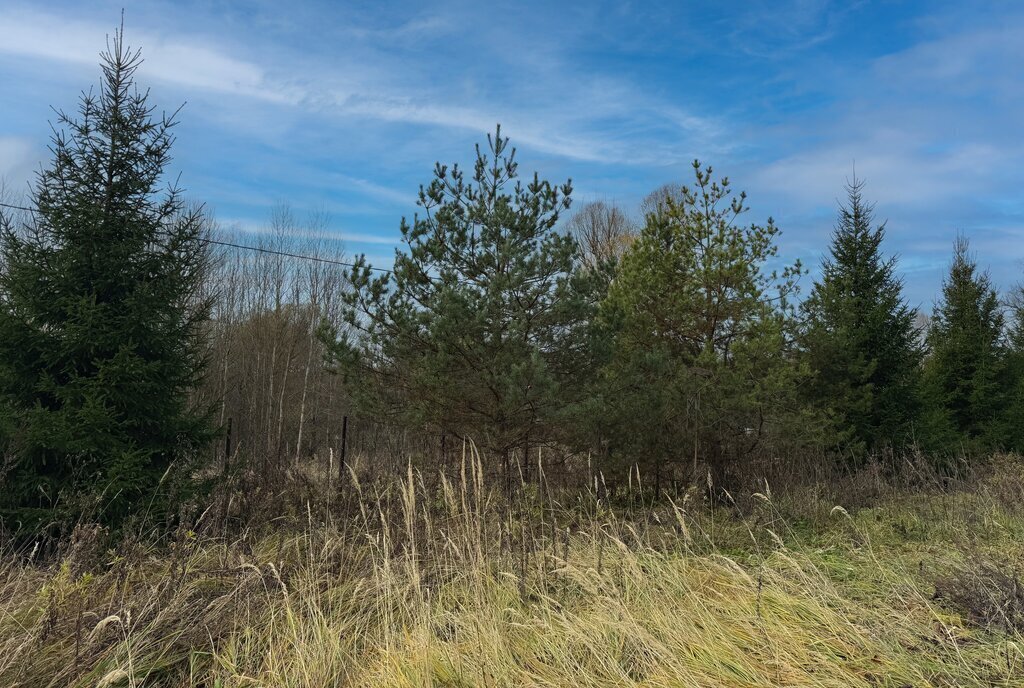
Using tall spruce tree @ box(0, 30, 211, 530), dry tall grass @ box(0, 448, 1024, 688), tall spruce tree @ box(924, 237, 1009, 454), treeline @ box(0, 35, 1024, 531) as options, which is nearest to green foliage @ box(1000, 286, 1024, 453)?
tall spruce tree @ box(924, 237, 1009, 454)

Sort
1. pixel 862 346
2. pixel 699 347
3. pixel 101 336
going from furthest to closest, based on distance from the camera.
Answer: pixel 862 346 < pixel 699 347 < pixel 101 336

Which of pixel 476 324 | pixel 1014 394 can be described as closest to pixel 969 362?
pixel 1014 394

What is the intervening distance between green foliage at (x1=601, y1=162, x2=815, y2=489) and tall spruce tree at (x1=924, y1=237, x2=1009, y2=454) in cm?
819

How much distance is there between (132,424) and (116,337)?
86 centimetres

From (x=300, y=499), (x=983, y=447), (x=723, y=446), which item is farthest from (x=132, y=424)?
(x=983, y=447)

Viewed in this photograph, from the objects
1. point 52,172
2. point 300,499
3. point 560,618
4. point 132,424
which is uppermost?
point 52,172

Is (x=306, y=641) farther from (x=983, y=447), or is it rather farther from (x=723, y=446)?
(x=983, y=447)

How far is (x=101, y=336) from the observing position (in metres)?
6.26

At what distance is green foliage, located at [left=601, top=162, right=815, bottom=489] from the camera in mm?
8133

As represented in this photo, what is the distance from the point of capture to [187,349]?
690 centimetres

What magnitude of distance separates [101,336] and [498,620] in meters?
5.03

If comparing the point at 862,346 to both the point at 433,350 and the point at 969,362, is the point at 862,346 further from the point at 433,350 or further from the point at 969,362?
the point at 433,350

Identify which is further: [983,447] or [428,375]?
[983,447]

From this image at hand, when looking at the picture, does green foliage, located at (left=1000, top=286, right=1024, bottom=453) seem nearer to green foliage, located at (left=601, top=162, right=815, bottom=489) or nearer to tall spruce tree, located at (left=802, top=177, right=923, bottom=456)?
tall spruce tree, located at (left=802, top=177, right=923, bottom=456)
